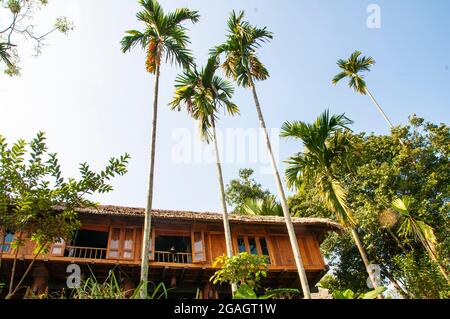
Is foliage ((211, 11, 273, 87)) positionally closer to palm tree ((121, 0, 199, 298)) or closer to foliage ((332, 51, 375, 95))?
palm tree ((121, 0, 199, 298))

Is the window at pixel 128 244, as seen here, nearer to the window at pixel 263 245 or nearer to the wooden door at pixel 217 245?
the wooden door at pixel 217 245

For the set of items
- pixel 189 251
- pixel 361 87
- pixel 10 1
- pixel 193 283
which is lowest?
pixel 193 283

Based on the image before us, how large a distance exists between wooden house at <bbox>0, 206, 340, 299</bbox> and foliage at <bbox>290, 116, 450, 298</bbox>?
4940mm

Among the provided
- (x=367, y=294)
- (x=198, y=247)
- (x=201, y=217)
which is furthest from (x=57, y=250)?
(x=367, y=294)

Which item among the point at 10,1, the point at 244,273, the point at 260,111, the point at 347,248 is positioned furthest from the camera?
the point at 347,248

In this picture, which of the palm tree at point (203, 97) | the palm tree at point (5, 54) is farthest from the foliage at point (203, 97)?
the palm tree at point (5, 54)

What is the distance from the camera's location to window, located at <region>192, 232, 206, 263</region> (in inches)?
577

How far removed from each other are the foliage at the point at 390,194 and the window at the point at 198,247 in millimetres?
8992

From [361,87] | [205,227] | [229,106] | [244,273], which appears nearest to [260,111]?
[229,106]

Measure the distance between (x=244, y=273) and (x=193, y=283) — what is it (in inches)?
327

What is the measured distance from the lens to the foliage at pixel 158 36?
13.3 meters

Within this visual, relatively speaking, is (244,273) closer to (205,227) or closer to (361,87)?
(205,227)

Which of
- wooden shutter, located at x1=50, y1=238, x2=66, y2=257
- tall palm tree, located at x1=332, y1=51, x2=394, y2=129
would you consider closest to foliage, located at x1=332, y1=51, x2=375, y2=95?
tall palm tree, located at x1=332, y1=51, x2=394, y2=129
